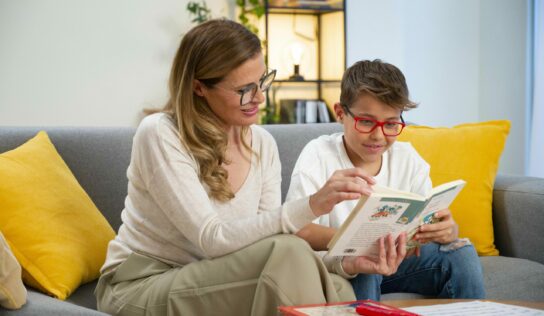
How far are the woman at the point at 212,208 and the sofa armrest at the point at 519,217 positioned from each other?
90 cm

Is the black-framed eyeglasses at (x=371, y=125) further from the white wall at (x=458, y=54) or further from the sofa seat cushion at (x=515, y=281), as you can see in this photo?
the white wall at (x=458, y=54)

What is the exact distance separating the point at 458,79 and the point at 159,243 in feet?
11.4

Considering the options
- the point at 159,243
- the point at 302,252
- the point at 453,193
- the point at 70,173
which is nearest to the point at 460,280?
the point at 453,193

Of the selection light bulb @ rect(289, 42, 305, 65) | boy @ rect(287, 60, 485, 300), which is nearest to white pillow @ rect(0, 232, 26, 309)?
boy @ rect(287, 60, 485, 300)

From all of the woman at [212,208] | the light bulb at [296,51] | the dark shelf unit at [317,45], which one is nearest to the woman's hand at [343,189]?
the woman at [212,208]

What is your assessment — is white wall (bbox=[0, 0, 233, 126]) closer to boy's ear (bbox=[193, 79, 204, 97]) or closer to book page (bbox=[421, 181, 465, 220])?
boy's ear (bbox=[193, 79, 204, 97])

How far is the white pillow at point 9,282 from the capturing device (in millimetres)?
1462

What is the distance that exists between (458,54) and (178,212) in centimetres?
353

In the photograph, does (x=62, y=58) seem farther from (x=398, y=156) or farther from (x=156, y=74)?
(x=398, y=156)

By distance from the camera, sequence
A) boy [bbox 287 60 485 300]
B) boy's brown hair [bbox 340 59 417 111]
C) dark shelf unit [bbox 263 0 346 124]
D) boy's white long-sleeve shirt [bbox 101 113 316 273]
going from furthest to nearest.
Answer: dark shelf unit [bbox 263 0 346 124]
boy's brown hair [bbox 340 59 417 111]
boy [bbox 287 60 485 300]
boy's white long-sleeve shirt [bbox 101 113 316 273]

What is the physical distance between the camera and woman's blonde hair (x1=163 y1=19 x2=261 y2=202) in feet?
5.77

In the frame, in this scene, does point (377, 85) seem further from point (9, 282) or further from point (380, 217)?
point (9, 282)

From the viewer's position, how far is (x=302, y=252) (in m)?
1.43

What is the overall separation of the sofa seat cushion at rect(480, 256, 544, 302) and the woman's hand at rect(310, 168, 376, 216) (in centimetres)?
77
